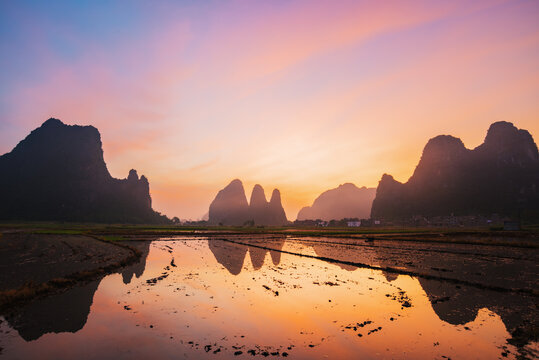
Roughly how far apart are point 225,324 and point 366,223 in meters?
168

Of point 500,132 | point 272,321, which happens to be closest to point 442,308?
point 272,321

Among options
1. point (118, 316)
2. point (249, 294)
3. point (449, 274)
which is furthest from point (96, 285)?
point (449, 274)

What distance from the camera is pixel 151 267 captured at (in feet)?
81.1

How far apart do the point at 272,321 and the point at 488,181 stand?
203 metres

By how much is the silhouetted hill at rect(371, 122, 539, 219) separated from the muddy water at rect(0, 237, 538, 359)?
160 metres

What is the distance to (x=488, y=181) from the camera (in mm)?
166625

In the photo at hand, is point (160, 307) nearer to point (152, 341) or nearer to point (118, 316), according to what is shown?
point (118, 316)

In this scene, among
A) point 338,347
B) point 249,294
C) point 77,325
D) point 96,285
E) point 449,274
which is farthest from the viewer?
point 449,274

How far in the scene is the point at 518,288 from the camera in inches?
629

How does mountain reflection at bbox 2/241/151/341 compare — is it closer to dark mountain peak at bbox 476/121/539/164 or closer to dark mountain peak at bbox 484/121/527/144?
dark mountain peak at bbox 476/121/539/164

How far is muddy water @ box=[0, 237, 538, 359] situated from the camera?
8797 mm

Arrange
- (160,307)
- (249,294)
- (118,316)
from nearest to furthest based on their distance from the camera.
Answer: (118,316) → (160,307) → (249,294)

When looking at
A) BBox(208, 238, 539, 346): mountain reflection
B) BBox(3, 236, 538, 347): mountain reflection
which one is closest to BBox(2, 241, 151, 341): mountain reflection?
BBox(3, 236, 538, 347): mountain reflection

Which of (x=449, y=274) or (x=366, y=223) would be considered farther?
(x=366, y=223)
